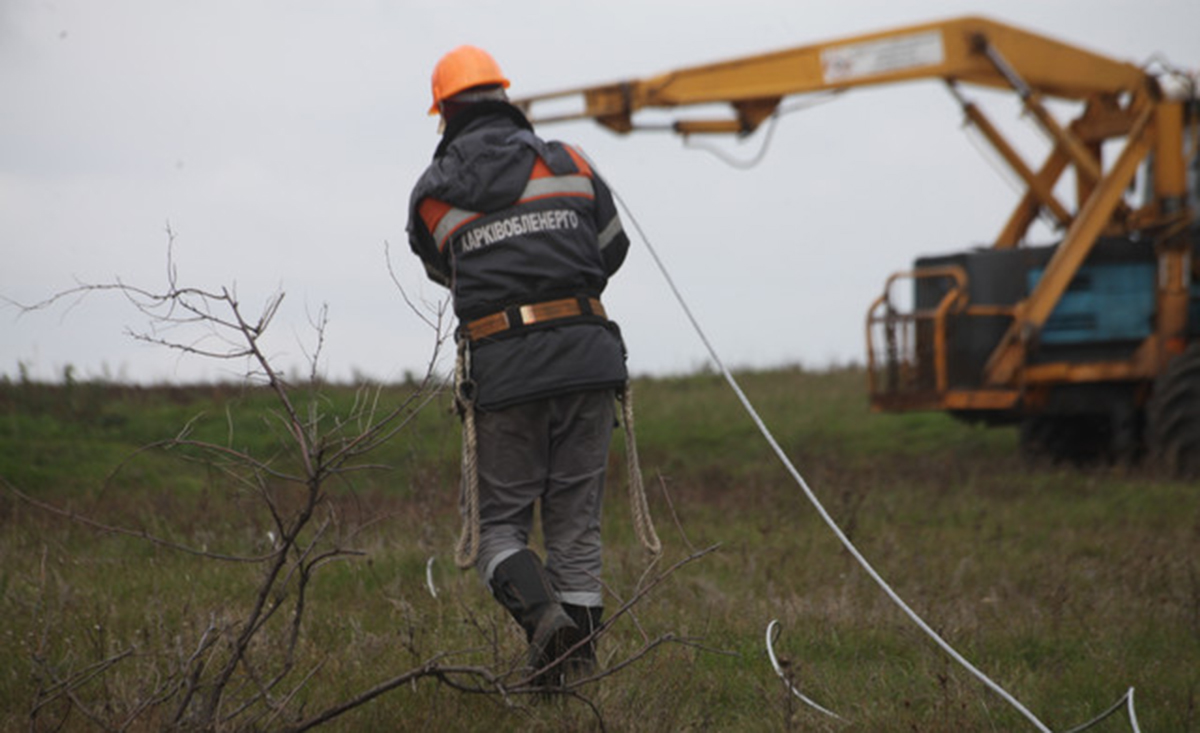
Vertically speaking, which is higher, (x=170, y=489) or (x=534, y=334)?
(x=534, y=334)

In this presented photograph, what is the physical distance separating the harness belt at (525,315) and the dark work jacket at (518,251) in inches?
0.7

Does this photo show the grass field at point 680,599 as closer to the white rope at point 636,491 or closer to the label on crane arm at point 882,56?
the white rope at point 636,491

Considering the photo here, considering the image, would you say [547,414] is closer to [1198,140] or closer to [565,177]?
[565,177]

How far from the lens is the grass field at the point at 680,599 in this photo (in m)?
Answer: 4.35

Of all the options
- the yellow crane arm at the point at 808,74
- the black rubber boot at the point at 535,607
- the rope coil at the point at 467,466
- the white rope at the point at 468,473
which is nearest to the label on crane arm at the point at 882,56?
the yellow crane arm at the point at 808,74

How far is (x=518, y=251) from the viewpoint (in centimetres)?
482

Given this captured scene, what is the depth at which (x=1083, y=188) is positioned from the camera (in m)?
13.6

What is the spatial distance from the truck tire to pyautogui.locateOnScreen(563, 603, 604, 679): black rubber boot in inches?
337

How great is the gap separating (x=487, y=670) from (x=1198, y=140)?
11558mm

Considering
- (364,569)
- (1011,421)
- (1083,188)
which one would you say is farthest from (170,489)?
(1083,188)

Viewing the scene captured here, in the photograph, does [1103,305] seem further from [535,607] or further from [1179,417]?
[535,607]

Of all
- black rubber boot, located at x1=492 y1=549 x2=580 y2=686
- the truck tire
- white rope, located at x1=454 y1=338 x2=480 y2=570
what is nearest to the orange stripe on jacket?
white rope, located at x1=454 y1=338 x2=480 y2=570

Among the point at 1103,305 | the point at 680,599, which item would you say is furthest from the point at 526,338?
the point at 1103,305

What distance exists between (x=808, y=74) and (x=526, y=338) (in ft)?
29.0
